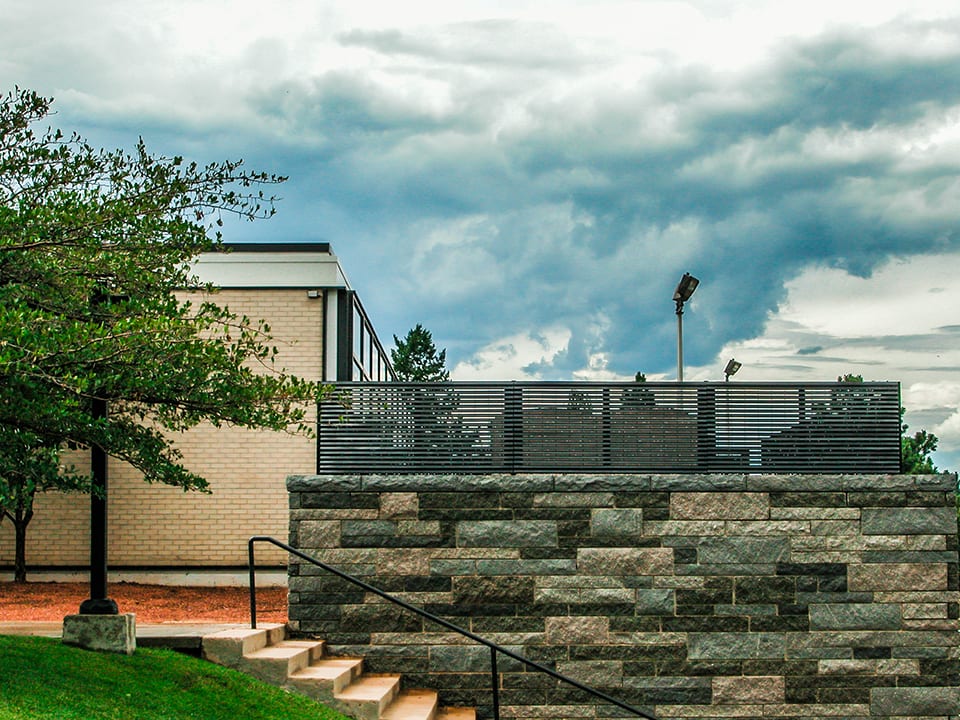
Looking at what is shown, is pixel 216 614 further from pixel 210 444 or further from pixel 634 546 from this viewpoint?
pixel 634 546

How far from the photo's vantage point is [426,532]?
9.60 metres

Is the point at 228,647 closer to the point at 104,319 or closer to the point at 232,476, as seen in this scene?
the point at 104,319

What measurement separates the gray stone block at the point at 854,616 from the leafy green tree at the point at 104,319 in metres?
5.12

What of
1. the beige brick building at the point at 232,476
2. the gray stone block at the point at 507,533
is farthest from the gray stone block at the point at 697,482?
the beige brick building at the point at 232,476

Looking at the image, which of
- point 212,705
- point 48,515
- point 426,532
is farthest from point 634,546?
point 48,515

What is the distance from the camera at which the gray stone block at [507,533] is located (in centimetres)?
955

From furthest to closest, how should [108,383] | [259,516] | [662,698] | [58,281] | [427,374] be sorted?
1. [427,374]
2. [259,516]
3. [662,698]
4. [58,281]
5. [108,383]

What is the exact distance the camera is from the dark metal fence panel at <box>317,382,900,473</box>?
9.90 metres

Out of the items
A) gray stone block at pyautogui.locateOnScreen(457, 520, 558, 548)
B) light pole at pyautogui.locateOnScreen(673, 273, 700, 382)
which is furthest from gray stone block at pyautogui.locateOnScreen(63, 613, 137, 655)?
light pole at pyautogui.locateOnScreen(673, 273, 700, 382)

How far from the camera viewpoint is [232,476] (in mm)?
15969

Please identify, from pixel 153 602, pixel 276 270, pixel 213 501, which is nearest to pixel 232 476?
pixel 213 501

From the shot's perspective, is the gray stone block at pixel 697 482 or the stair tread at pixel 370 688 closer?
the stair tread at pixel 370 688

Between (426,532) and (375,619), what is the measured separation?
0.92 metres

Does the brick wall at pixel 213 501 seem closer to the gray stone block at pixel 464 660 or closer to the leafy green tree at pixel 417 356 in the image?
the gray stone block at pixel 464 660
